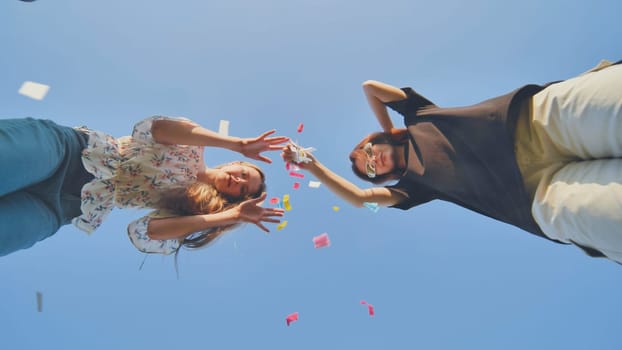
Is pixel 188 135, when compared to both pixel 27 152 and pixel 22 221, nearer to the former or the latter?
pixel 27 152

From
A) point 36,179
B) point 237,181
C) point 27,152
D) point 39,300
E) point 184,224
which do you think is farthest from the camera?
point 39,300

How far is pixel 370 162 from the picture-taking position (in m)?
2.49

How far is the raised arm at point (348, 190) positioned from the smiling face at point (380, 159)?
0.15 m

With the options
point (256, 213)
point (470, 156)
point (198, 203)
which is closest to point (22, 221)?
point (198, 203)

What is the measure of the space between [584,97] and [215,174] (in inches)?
85.1

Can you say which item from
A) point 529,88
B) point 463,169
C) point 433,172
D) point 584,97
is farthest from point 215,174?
point 584,97

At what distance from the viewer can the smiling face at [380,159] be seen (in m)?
2.45

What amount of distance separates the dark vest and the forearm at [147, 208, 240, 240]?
3.89 feet

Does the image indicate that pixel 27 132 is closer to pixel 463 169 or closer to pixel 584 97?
pixel 463 169

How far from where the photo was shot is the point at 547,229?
159 centimetres

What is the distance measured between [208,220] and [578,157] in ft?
6.58

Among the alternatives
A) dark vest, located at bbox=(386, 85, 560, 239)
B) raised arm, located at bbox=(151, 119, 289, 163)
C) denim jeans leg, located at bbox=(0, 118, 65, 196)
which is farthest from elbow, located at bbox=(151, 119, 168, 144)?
dark vest, located at bbox=(386, 85, 560, 239)

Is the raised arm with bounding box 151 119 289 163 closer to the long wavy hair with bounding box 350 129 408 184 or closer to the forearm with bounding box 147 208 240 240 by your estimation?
the forearm with bounding box 147 208 240 240

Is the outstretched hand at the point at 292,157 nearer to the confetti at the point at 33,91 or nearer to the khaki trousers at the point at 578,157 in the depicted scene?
the khaki trousers at the point at 578,157
